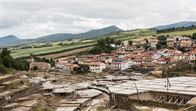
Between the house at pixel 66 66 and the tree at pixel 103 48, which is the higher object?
the tree at pixel 103 48

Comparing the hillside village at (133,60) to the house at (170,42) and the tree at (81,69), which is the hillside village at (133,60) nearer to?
the house at (170,42)

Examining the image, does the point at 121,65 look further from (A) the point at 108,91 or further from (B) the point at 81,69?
(A) the point at 108,91

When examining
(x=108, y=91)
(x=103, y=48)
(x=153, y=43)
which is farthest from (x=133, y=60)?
(x=108, y=91)

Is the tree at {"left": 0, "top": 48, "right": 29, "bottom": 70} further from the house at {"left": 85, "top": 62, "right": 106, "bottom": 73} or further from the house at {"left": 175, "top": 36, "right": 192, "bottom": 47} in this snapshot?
the house at {"left": 175, "top": 36, "right": 192, "bottom": 47}

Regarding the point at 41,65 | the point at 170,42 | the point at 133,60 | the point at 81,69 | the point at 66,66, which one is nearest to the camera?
the point at 81,69

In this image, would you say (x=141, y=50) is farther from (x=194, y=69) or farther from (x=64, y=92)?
(x=64, y=92)

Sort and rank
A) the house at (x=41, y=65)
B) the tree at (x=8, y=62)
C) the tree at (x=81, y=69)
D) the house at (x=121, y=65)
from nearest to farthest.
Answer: the tree at (x=8, y=62), the tree at (x=81, y=69), the house at (x=121, y=65), the house at (x=41, y=65)

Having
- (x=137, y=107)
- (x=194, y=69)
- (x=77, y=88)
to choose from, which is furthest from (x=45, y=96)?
(x=194, y=69)

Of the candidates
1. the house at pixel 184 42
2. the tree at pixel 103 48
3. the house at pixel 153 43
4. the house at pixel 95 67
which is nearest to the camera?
the house at pixel 95 67

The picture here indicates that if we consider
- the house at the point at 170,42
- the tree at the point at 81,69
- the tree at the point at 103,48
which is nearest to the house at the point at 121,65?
the tree at the point at 81,69

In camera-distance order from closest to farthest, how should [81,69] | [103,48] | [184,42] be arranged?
[81,69], [184,42], [103,48]

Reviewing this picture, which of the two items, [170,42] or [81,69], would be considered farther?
[170,42]
